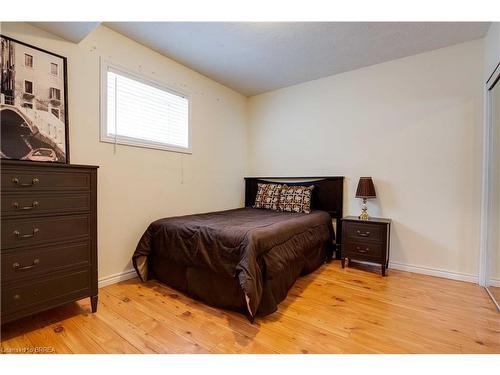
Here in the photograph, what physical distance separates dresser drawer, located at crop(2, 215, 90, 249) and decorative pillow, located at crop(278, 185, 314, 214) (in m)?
2.15

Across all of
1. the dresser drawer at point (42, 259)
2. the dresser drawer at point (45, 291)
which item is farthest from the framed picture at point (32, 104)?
the dresser drawer at point (45, 291)

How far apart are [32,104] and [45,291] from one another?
1343 mm

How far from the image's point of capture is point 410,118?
8.86 ft

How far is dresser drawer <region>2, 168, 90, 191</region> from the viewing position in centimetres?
139

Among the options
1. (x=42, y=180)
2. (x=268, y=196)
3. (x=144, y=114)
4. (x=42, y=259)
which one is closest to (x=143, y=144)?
(x=144, y=114)

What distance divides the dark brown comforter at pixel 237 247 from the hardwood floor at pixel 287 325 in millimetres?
244

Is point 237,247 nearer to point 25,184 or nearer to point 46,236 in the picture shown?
point 46,236

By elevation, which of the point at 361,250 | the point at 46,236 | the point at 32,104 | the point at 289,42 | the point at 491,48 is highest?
the point at 289,42

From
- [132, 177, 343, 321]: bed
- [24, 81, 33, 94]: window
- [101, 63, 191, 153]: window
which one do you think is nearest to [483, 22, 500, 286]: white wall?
[132, 177, 343, 321]: bed

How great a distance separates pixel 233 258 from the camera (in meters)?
1.76

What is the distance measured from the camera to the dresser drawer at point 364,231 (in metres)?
2.55
